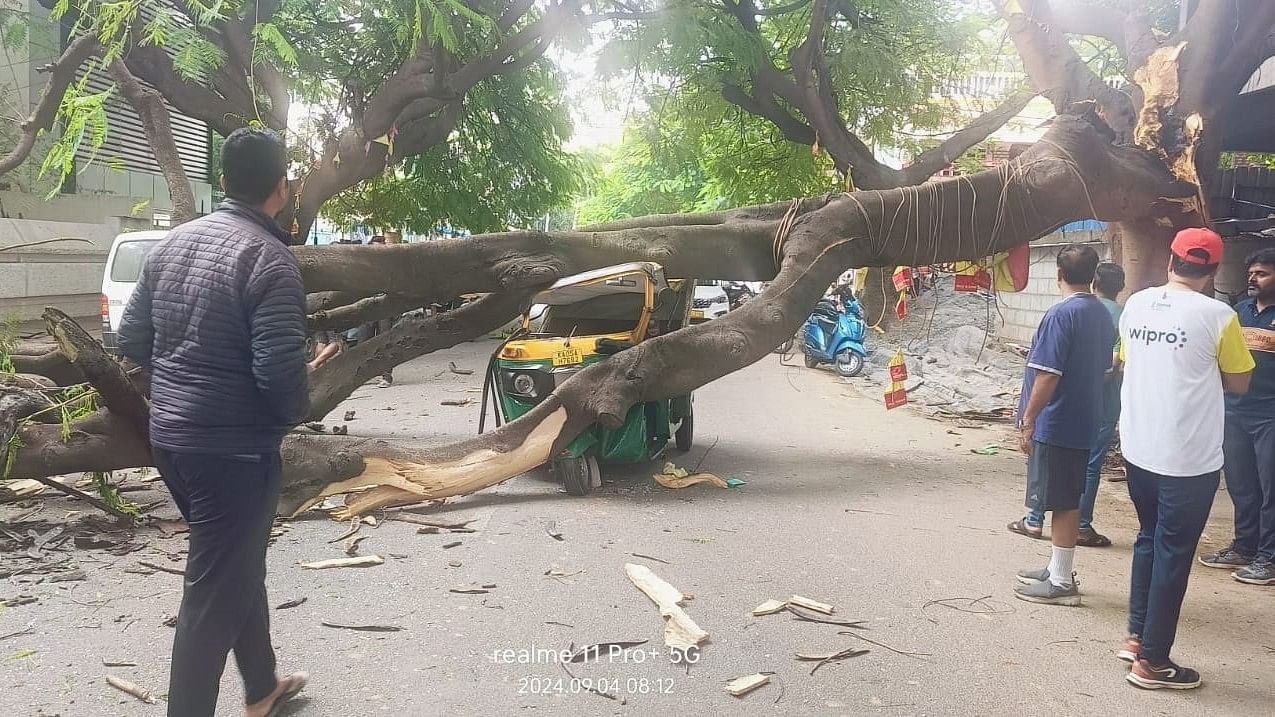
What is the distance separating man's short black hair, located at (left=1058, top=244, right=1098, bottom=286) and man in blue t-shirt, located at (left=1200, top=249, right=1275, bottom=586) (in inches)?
49.5

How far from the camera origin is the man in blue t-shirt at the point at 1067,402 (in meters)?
4.34

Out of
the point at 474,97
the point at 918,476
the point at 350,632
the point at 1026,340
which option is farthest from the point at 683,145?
the point at 350,632

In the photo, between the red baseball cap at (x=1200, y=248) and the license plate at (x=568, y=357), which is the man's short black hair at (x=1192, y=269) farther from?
the license plate at (x=568, y=357)

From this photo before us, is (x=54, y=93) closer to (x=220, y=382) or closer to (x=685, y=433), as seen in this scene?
(x=685, y=433)

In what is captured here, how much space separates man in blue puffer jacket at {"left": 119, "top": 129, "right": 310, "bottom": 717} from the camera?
255 cm

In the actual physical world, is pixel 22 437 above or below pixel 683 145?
A: below

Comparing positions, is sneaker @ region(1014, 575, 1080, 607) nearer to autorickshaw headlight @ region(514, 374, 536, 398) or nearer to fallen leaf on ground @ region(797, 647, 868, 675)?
fallen leaf on ground @ region(797, 647, 868, 675)

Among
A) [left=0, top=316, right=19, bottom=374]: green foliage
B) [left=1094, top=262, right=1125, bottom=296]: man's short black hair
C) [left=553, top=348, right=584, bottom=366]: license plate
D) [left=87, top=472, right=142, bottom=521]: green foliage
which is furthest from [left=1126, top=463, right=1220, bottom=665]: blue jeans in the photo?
[left=0, top=316, right=19, bottom=374]: green foliage

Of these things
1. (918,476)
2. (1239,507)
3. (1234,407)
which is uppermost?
(1234,407)

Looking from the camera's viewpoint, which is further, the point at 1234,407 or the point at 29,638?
the point at 1234,407

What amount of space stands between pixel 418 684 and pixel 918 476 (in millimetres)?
5343

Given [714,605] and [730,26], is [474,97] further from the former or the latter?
[714,605]

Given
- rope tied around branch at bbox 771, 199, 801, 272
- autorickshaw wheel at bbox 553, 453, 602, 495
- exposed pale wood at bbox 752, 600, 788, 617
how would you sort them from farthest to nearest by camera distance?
rope tied around branch at bbox 771, 199, 801, 272 < autorickshaw wheel at bbox 553, 453, 602, 495 < exposed pale wood at bbox 752, 600, 788, 617

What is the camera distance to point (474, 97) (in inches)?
568
